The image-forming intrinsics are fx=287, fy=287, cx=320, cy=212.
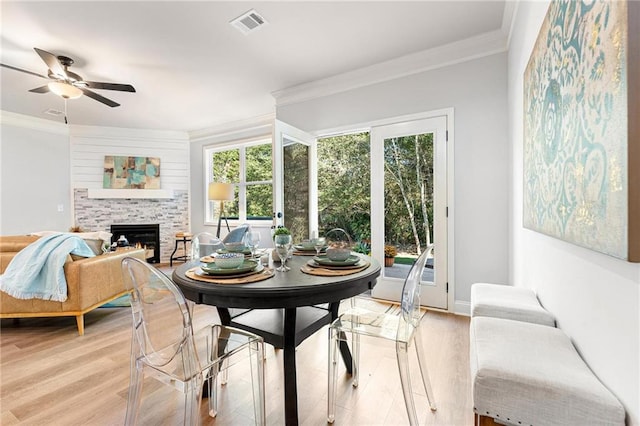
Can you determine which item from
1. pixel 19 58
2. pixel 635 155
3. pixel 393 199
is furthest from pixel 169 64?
pixel 635 155

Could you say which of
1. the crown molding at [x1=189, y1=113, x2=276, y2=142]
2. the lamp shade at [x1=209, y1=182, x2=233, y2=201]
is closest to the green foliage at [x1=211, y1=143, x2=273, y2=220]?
the crown molding at [x1=189, y1=113, x2=276, y2=142]

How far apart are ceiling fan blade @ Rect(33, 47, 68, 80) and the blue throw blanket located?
70.1 inches

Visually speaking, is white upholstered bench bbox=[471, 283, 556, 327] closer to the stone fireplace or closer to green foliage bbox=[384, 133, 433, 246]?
green foliage bbox=[384, 133, 433, 246]

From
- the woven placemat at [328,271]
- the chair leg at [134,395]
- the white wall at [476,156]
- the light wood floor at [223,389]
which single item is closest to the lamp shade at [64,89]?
the light wood floor at [223,389]

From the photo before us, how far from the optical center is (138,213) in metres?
6.09

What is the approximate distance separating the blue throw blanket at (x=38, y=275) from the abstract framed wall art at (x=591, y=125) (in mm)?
3464

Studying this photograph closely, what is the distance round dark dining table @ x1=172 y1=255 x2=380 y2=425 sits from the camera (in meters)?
1.22

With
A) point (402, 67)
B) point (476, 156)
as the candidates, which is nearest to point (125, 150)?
point (402, 67)

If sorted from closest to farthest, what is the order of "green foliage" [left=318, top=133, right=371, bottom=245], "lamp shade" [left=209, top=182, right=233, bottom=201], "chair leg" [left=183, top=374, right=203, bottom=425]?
"chair leg" [left=183, top=374, right=203, bottom=425]
"lamp shade" [left=209, top=182, right=233, bottom=201]
"green foliage" [left=318, top=133, right=371, bottom=245]

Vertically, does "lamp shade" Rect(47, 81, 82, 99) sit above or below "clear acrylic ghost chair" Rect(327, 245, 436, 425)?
above

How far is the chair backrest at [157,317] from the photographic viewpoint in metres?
1.15

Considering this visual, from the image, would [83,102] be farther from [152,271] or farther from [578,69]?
[578,69]

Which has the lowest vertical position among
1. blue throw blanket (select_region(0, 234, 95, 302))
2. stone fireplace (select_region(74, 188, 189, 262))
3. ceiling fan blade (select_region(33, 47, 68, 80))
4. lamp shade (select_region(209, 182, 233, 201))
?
blue throw blanket (select_region(0, 234, 95, 302))

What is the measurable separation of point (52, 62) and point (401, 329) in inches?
152
